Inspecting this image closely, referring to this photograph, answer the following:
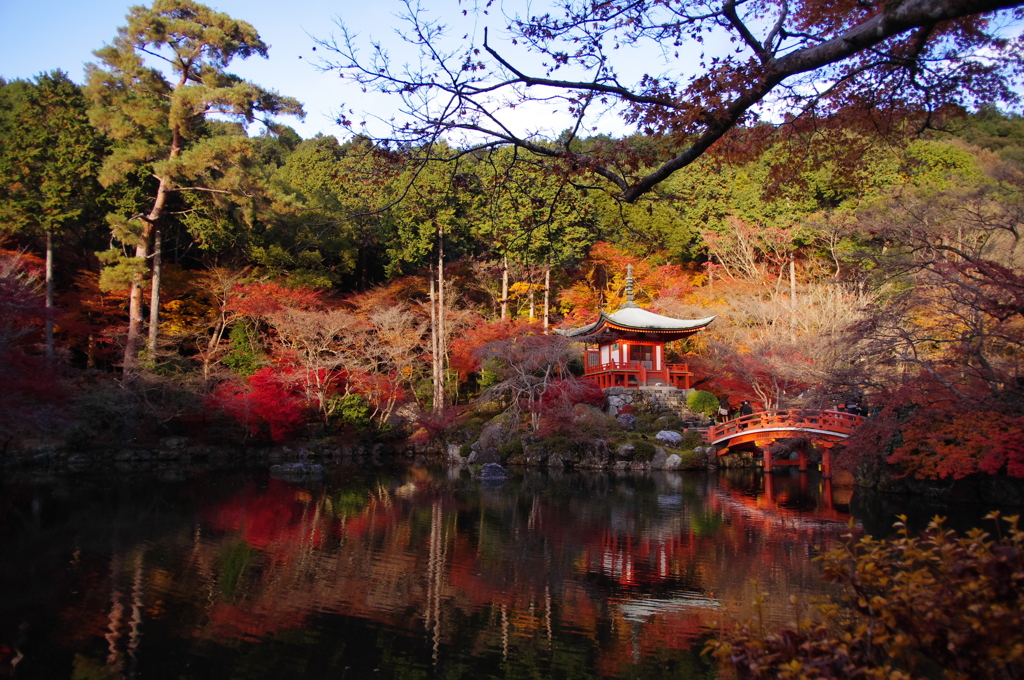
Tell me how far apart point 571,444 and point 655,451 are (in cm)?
210

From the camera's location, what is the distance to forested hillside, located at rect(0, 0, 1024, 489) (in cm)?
1202

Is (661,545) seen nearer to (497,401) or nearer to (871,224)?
(871,224)

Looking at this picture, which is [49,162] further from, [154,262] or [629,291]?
[629,291]

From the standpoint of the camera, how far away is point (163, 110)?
56.5ft

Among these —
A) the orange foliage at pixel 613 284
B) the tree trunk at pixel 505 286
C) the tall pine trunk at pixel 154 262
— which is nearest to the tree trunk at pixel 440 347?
the tree trunk at pixel 505 286

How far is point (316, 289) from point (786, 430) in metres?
14.2

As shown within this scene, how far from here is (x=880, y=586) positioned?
7.96 ft

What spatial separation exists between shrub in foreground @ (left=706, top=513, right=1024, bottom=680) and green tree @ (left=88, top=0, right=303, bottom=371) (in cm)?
1676

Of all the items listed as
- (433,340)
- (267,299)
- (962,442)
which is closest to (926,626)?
(962,442)

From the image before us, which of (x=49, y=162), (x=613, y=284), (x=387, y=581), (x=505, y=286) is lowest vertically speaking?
(x=387, y=581)

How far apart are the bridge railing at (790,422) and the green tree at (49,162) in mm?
17141

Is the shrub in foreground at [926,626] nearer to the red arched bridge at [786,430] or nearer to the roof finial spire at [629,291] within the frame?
the red arched bridge at [786,430]

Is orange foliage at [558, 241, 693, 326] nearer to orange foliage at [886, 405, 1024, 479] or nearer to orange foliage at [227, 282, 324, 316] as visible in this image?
orange foliage at [227, 282, 324, 316]

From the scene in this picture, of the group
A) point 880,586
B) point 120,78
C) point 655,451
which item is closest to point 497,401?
point 655,451
